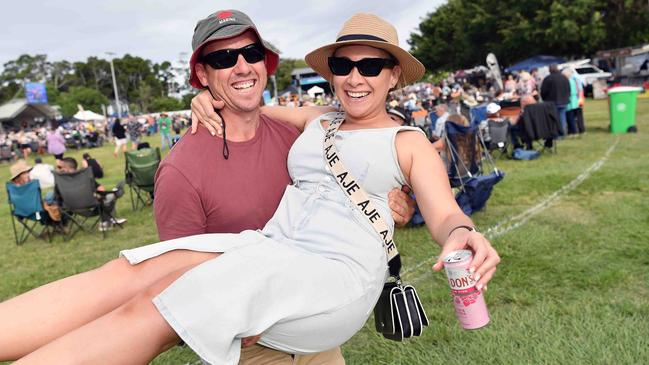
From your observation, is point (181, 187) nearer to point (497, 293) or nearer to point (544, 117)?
point (497, 293)

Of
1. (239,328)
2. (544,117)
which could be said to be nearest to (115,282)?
(239,328)

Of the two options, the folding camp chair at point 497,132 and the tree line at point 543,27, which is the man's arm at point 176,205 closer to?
the folding camp chair at point 497,132

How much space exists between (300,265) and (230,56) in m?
1.04

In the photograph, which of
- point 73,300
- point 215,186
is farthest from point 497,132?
point 73,300

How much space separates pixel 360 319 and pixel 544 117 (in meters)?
10.00

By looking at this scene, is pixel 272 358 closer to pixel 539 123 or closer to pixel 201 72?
pixel 201 72

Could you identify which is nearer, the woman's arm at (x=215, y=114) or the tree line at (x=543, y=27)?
the woman's arm at (x=215, y=114)

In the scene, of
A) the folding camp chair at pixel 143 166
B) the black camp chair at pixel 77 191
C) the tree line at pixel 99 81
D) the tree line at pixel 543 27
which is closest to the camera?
the black camp chair at pixel 77 191

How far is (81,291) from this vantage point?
1.62 metres

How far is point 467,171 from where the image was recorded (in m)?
6.92

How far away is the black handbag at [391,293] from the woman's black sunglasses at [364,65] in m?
0.35

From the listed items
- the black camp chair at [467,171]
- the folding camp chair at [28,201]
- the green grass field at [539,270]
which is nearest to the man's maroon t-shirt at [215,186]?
the green grass field at [539,270]

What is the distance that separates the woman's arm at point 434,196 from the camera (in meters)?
1.71

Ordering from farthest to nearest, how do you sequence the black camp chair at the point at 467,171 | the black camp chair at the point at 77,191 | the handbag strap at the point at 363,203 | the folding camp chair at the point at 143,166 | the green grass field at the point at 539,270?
the folding camp chair at the point at 143,166, the black camp chair at the point at 77,191, the black camp chair at the point at 467,171, the green grass field at the point at 539,270, the handbag strap at the point at 363,203
